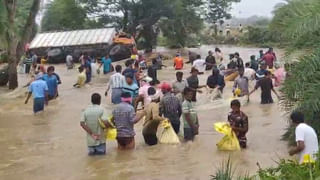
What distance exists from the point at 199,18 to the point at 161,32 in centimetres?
325

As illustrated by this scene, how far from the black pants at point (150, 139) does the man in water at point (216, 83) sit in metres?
6.77

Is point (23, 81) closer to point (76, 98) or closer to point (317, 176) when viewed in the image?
point (76, 98)

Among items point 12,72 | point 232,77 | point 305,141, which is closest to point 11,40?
point 12,72

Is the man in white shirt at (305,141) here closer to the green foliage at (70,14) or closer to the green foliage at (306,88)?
the green foliage at (306,88)

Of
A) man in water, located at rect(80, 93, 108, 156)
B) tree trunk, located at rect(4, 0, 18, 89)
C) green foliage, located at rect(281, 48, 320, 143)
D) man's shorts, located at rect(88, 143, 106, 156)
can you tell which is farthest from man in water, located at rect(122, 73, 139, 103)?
tree trunk, located at rect(4, 0, 18, 89)

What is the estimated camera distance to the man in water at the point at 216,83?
1855 cm

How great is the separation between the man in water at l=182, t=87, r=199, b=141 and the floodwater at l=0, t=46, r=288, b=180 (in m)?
0.25

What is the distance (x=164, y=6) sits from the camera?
43062 millimetres

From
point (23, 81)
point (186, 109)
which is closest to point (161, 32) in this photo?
point (23, 81)

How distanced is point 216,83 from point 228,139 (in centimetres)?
737

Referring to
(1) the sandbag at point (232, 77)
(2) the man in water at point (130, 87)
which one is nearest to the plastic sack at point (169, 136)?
(2) the man in water at point (130, 87)

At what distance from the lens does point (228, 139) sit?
11.4 meters

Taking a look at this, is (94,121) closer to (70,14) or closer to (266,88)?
(266,88)

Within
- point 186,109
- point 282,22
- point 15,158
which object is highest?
point 282,22
